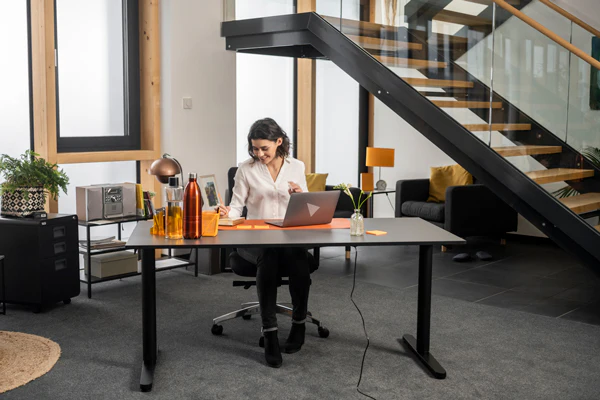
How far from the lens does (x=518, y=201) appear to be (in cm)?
471

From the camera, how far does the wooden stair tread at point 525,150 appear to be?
15.0 feet

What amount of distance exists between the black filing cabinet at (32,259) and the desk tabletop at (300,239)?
117 centimetres

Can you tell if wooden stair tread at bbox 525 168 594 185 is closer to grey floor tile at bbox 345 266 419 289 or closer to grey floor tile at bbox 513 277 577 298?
grey floor tile at bbox 513 277 577 298

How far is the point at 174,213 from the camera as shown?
333 cm

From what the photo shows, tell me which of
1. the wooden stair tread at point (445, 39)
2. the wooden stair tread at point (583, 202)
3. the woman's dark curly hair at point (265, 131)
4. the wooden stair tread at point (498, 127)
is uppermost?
the wooden stair tread at point (445, 39)

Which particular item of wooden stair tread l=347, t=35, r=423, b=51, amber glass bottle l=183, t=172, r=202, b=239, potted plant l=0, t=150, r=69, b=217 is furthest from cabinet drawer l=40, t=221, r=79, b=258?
wooden stair tread l=347, t=35, r=423, b=51

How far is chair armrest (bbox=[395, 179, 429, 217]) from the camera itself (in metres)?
7.38

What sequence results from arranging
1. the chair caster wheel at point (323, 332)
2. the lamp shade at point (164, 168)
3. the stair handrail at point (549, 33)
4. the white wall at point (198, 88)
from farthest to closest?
the white wall at point (198, 88) < the lamp shade at point (164, 168) < the stair handrail at point (549, 33) < the chair caster wheel at point (323, 332)

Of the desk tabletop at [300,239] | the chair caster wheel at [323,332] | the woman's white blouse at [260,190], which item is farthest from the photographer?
the woman's white blouse at [260,190]

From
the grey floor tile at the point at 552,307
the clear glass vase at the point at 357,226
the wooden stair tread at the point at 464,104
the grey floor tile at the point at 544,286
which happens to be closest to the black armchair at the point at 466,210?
the grey floor tile at the point at 544,286

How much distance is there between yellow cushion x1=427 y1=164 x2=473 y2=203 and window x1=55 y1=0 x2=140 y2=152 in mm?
3306

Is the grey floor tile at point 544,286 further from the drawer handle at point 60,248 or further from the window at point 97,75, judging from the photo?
the window at point 97,75

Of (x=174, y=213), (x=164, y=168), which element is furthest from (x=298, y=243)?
(x=164, y=168)

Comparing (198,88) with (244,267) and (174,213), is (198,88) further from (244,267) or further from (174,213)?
(174,213)
